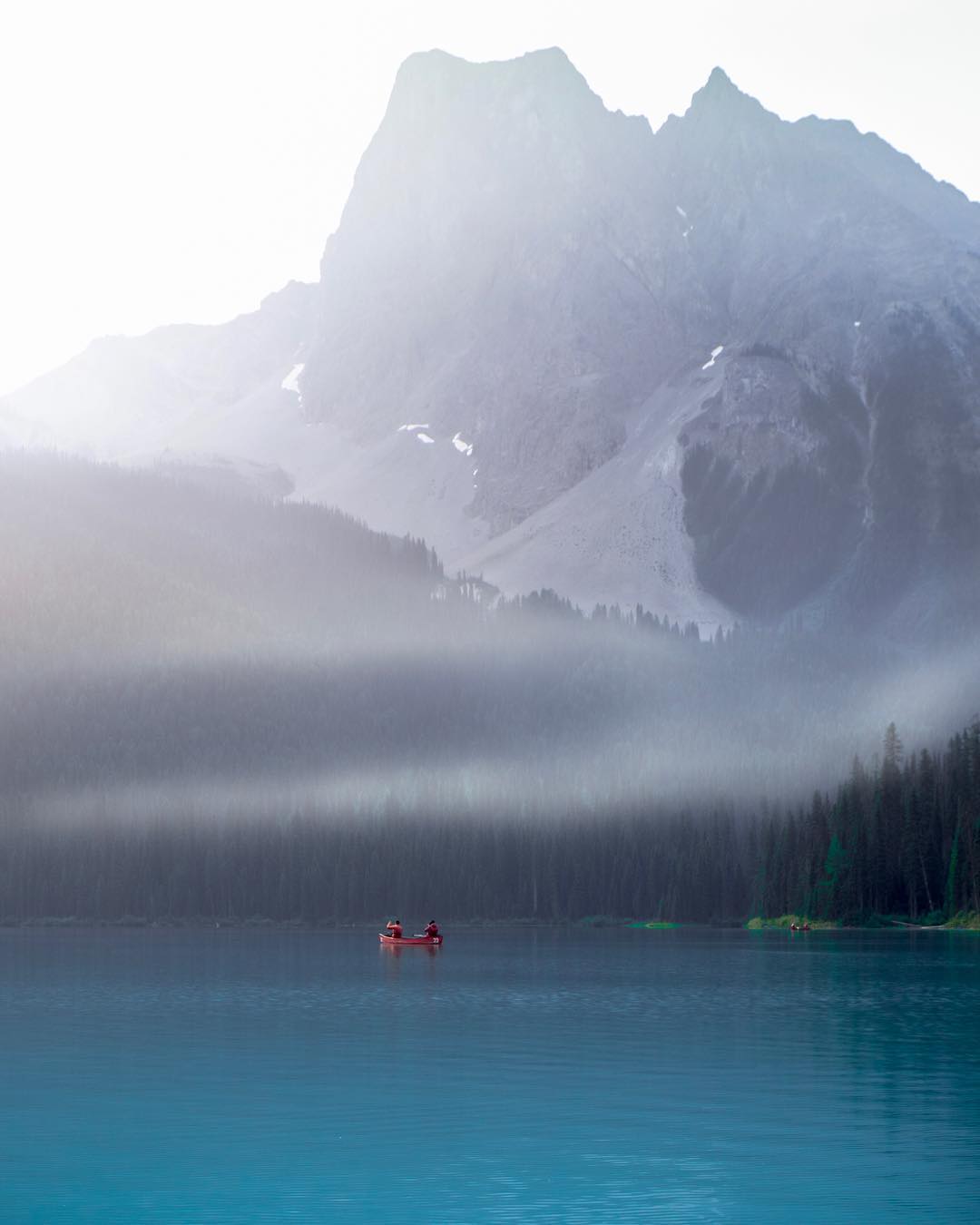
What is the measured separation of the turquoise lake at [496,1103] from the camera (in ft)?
156

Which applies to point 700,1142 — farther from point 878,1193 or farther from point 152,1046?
point 152,1046

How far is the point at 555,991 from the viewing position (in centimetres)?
12225

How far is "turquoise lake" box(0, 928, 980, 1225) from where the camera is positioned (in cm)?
4762

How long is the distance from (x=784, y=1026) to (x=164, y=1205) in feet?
171

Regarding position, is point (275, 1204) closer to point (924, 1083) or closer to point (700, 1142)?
point (700, 1142)

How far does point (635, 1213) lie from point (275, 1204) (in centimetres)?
948

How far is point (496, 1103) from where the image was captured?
64.8 metres

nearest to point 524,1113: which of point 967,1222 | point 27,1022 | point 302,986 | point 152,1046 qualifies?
point 967,1222

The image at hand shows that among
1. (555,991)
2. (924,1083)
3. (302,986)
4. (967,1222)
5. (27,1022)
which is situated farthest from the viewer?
(302,986)

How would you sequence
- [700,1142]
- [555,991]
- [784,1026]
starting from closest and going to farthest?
1. [700,1142]
2. [784,1026]
3. [555,991]

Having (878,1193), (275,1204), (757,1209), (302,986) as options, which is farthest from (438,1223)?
(302,986)

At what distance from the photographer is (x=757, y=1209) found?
A: 150 feet

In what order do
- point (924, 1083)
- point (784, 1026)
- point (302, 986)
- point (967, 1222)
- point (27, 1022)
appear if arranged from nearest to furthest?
point (967, 1222) → point (924, 1083) → point (784, 1026) → point (27, 1022) → point (302, 986)

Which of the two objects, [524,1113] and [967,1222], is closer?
[967,1222]
